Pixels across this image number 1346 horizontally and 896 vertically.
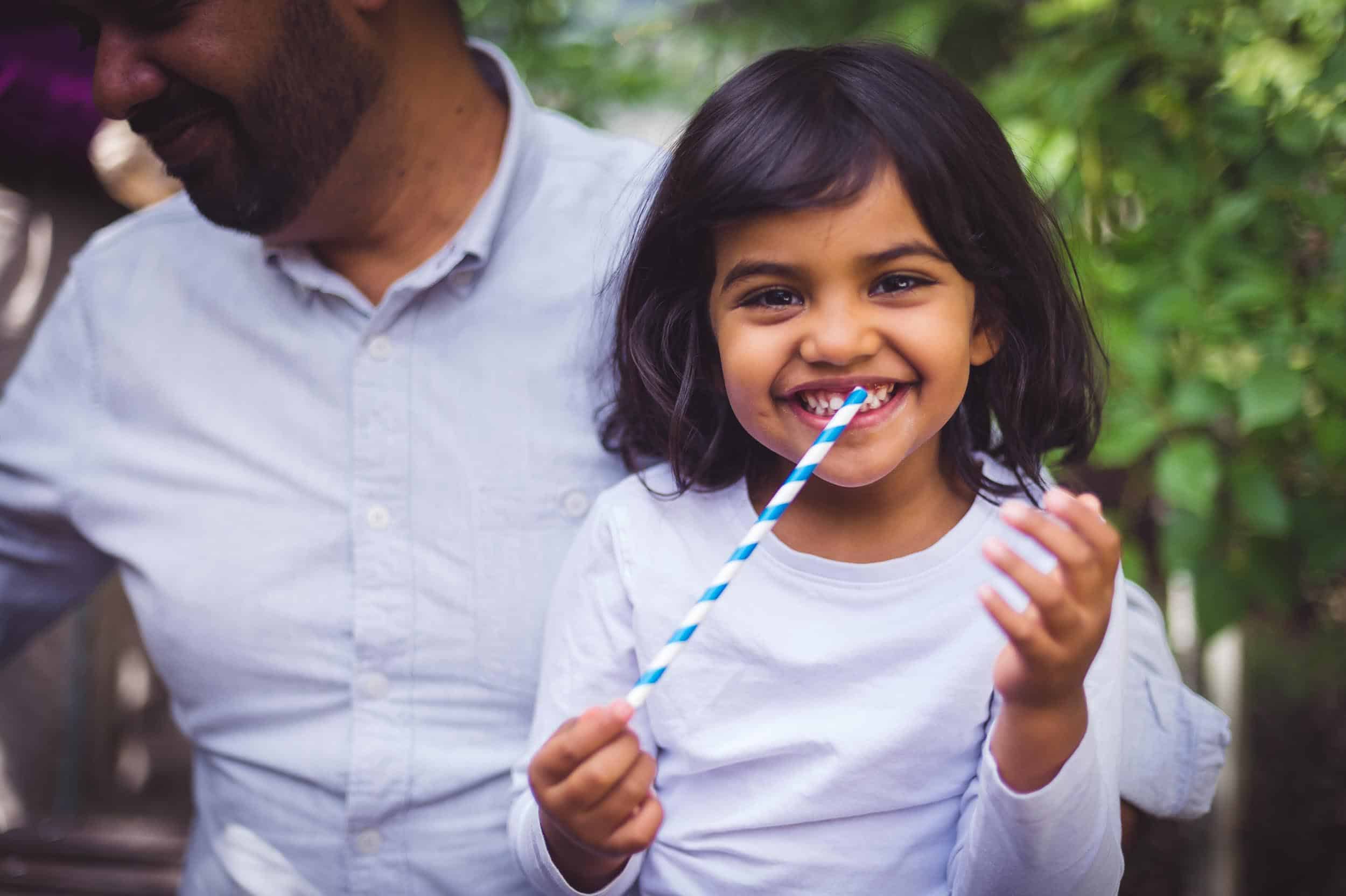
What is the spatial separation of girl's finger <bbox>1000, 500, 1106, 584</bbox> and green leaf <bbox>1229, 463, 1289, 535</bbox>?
0.99 metres

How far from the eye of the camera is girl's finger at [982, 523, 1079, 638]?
950 millimetres

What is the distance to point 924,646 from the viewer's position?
4.30 ft

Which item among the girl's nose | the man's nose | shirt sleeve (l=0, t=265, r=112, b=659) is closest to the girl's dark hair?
the girl's nose

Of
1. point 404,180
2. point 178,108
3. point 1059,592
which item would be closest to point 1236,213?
point 1059,592

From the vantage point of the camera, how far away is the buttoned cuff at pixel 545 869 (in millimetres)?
1291

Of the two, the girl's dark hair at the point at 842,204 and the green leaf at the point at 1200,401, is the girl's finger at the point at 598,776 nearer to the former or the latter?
the girl's dark hair at the point at 842,204

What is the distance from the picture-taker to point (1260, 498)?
6.01 feet

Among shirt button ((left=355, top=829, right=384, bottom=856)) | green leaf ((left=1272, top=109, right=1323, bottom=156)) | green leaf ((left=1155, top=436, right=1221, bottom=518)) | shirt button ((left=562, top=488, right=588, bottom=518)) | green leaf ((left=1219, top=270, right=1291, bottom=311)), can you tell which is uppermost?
green leaf ((left=1272, top=109, right=1323, bottom=156))

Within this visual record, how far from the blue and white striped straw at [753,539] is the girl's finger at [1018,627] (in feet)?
0.74

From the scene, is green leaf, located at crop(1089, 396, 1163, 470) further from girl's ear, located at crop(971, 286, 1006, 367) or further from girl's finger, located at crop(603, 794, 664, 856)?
girl's finger, located at crop(603, 794, 664, 856)

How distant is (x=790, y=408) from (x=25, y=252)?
6.90 feet

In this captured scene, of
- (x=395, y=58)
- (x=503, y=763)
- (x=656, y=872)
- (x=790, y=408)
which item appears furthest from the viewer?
(x=395, y=58)

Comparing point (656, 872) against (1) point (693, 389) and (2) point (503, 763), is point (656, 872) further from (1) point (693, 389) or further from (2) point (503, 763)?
(1) point (693, 389)

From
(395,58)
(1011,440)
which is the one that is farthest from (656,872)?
(395,58)
